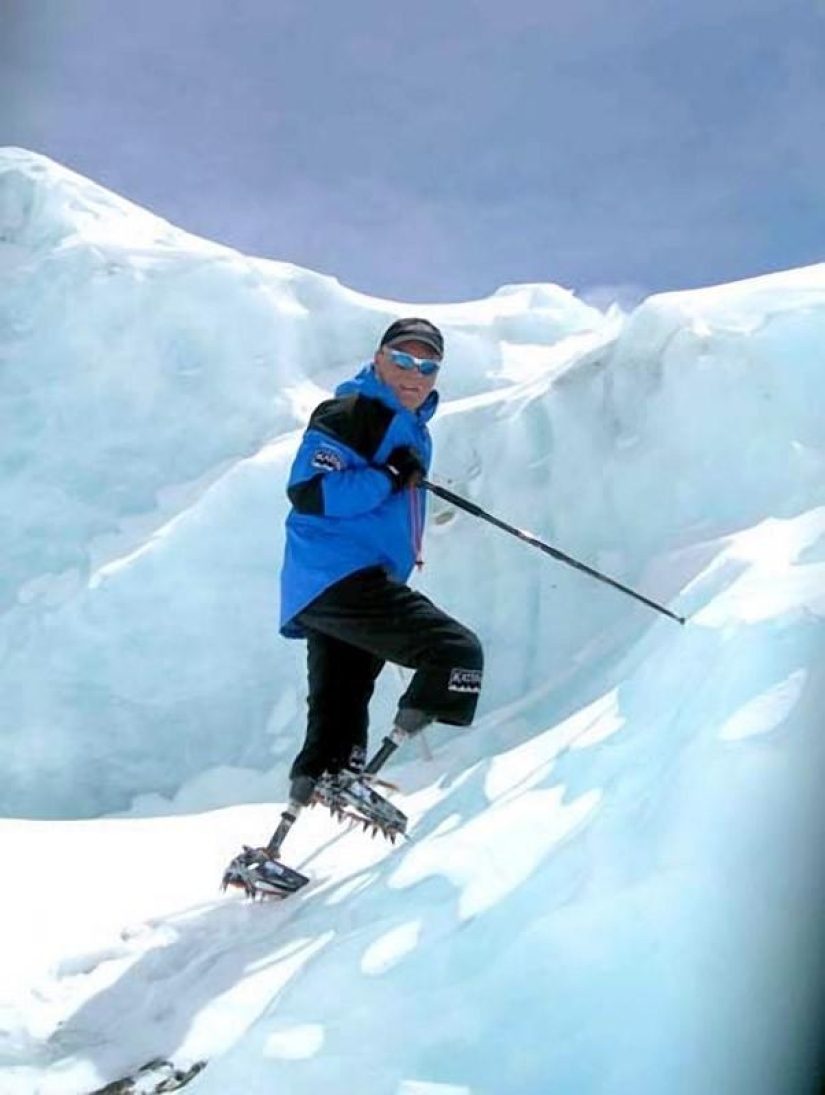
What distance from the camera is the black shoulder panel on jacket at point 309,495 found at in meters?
3.21

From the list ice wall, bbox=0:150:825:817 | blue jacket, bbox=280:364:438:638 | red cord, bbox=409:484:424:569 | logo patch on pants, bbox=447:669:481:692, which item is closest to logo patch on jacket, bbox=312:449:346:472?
blue jacket, bbox=280:364:438:638

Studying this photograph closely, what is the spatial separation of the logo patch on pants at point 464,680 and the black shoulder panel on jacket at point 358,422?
0.72m

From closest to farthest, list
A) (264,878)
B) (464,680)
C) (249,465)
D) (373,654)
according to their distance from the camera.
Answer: (464,680) → (264,878) → (373,654) → (249,465)

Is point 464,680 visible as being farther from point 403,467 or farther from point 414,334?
point 414,334

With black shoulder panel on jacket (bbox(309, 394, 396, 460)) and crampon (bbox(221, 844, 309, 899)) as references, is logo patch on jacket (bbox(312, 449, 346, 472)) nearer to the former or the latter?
black shoulder panel on jacket (bbox(309, 394, 396, 460))

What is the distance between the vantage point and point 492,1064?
1820mm

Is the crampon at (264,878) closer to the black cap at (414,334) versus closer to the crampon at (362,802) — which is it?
the crampon at (362,802)

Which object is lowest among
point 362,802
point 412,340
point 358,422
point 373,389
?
point 362,802

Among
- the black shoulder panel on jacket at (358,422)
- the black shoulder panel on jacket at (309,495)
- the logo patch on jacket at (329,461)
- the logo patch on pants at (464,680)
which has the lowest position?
the logo patch on pants at (464,680)

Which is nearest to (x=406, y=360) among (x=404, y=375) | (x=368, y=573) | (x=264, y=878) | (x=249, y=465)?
(x=404, y=375)

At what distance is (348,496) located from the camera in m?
3.18

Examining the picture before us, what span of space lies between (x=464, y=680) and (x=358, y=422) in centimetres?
86

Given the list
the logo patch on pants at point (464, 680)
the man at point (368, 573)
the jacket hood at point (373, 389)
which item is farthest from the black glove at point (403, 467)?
the logo patch on pants at point (464, 680)

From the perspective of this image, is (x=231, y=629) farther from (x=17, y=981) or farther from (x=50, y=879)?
(x=17, y=981)
